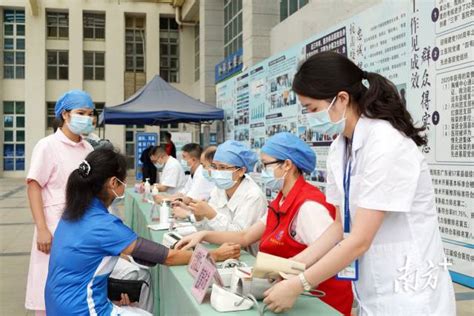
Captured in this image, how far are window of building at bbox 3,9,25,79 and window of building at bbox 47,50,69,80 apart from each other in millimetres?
1105

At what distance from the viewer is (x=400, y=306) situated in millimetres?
1223

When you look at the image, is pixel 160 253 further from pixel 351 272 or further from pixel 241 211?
pixel 351 272

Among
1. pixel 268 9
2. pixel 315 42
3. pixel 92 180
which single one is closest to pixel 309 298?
pixel 92 180

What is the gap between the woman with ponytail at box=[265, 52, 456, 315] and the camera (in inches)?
46.4

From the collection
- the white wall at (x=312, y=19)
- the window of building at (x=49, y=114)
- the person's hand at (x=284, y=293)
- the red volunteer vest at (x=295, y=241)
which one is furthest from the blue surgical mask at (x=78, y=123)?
the window of building at (x=49, y=114)

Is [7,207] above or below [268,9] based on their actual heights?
below

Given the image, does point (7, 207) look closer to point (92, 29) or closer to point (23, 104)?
point (23, 104)

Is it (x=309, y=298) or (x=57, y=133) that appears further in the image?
(x=57, y=133)

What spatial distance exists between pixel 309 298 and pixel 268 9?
7.44 metres

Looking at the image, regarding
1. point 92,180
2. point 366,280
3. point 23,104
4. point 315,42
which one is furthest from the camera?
point 23,104

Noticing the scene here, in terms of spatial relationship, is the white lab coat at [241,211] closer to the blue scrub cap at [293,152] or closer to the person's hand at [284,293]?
the blue scrub cap at [293,152]

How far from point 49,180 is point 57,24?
1917 centimetres

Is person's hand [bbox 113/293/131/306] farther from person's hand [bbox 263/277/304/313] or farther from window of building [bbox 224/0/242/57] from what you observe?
window of building [bbox 224/0/242/57]

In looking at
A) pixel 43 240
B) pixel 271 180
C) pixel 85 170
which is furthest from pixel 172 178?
pixel 85 170
